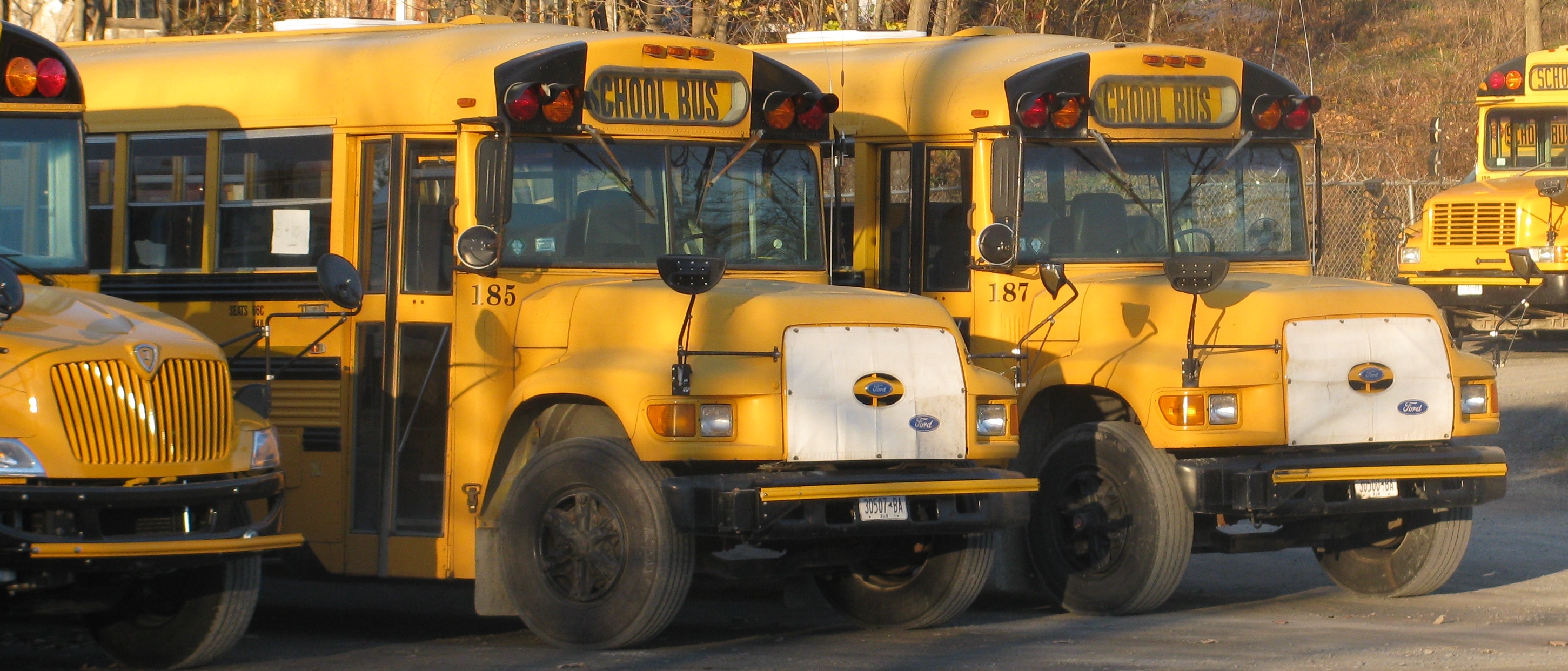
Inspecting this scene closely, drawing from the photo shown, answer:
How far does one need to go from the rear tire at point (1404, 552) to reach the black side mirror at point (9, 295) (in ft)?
18.5

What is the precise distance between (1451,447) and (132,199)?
5977 mm

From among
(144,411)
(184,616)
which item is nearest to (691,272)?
(144,411)

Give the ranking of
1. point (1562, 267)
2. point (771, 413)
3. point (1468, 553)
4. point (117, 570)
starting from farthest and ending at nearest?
point (1562, 267), point (1468, 553), point (771, 413), point (117, 570)

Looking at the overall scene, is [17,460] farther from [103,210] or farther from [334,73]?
[103,210]

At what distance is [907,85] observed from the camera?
31.8ft

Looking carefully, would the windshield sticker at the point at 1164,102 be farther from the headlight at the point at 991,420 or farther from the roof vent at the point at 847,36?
the headlight at the point at 991,420

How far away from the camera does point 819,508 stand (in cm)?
700

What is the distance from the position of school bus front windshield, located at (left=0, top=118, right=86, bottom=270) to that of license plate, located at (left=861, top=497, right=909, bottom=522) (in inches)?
130

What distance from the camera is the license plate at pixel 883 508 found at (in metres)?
7.08

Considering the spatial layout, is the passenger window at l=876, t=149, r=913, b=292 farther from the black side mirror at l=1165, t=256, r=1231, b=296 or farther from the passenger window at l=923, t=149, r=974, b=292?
the black side mirror at l=1165, t=256, r=1231, b=296

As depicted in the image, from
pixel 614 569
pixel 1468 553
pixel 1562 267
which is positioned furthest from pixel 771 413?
pixel 1562 267

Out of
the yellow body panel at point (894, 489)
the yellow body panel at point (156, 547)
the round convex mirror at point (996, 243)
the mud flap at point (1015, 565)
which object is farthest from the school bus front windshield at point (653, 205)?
the yellow body panel at point (156, 547)

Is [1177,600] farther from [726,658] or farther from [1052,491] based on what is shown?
[726,658]

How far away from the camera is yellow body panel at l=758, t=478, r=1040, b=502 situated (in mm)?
6875
